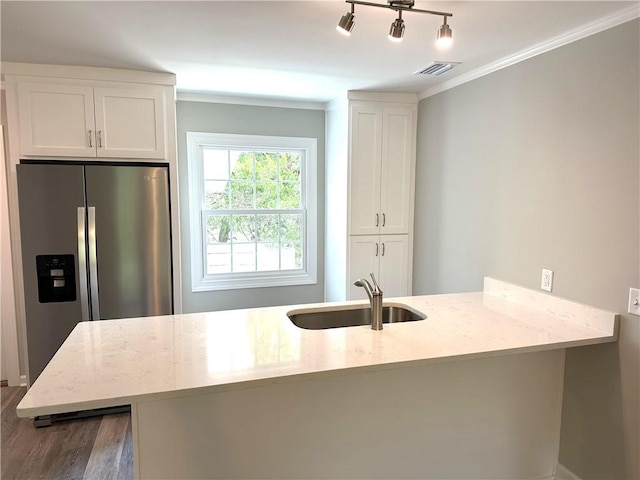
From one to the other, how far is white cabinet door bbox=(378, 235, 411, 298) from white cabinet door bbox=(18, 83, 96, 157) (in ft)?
7.66

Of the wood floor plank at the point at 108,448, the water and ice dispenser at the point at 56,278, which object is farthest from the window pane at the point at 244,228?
the wood floor plank at the point at 108,448

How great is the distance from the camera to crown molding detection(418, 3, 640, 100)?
6.17 feet

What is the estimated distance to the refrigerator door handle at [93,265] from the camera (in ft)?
9.12

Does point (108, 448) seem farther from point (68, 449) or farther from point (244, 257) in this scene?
point (244, 257)

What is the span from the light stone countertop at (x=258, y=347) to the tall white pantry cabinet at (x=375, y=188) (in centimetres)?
124

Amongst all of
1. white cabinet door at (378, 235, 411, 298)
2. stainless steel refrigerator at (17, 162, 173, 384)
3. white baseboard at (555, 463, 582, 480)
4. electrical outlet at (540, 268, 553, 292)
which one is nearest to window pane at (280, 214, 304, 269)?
white cabinet door at (378, 235, 411, 298)

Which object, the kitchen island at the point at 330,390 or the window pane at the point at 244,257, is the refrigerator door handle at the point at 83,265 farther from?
the window pane at the point at 244,257

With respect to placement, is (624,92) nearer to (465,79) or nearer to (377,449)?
(465,79)

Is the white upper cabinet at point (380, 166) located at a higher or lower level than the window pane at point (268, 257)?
higher

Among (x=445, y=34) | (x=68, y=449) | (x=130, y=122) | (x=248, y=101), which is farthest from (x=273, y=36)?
(x=68, y=449)

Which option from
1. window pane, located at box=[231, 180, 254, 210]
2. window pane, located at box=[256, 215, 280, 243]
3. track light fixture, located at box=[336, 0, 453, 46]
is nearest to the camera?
track light fixture, located at box=[336, 0, 453, 46]

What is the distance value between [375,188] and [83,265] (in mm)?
2242

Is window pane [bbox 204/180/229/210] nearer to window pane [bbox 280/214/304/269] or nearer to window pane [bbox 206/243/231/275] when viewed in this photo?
window pane [bbox 206/243/231/275]

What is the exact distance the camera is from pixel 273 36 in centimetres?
222
